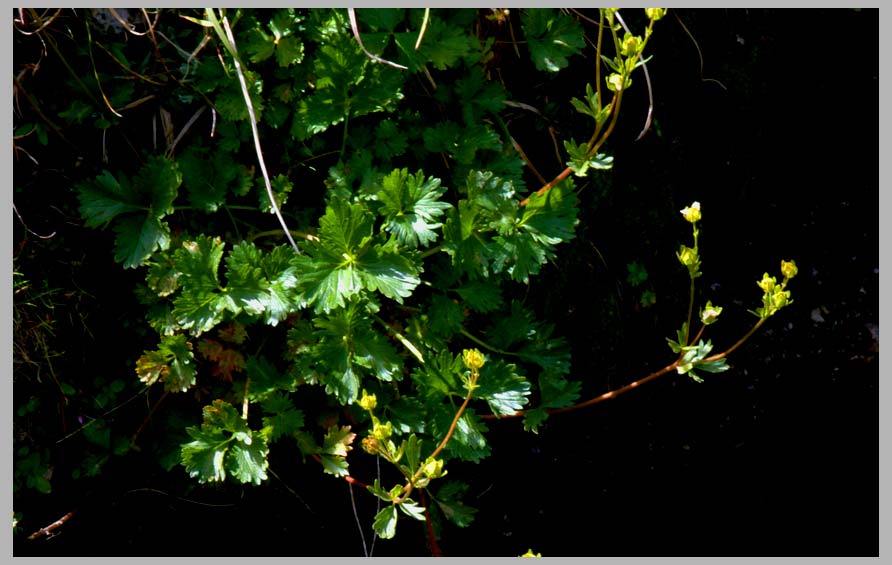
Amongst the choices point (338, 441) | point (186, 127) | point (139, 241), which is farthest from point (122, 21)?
point (338, 441)

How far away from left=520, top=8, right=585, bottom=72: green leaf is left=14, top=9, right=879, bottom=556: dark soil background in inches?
11.9

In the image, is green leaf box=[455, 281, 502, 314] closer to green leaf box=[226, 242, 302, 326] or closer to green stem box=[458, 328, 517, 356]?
green stem box=[458, 328, 517, 356]

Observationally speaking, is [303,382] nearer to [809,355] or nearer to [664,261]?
[664,261]

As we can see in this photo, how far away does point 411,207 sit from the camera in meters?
2.12

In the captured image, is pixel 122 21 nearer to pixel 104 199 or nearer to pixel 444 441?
pixel 104 199

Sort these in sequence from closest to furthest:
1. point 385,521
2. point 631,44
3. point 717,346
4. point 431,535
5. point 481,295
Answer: point 631,44 → point 385,521 → point 481,295 → point 431,535 → point 717,346

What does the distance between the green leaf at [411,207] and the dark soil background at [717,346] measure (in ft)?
1.82

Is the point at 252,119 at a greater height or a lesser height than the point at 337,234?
greater

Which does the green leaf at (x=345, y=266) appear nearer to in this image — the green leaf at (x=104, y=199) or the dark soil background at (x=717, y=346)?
the green leaf at (x=104, y=199)

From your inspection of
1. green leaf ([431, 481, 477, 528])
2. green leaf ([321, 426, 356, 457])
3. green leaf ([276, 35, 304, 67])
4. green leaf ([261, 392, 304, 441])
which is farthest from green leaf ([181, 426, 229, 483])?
green leaf ([276, 35, 304, 67])

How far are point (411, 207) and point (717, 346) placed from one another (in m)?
1.14

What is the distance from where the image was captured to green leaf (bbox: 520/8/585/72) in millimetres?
2293

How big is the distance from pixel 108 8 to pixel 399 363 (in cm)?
115

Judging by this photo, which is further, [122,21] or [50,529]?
[50,529]
